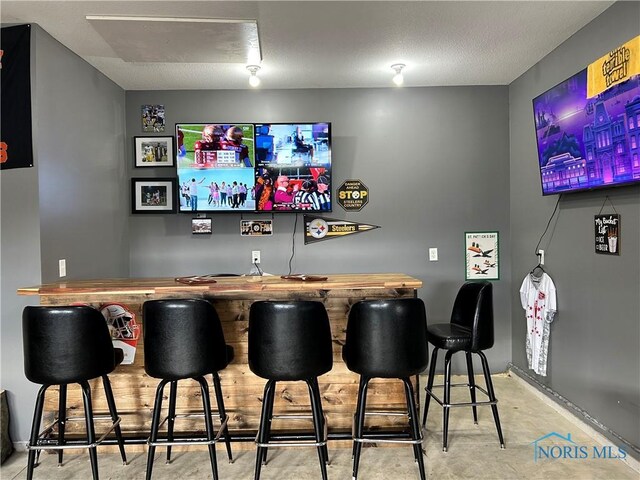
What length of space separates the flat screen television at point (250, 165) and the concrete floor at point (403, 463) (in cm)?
206

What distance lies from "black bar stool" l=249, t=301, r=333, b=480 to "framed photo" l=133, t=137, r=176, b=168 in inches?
92.9

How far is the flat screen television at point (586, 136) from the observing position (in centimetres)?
234

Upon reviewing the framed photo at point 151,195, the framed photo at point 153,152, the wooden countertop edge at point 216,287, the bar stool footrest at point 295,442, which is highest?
the framed photo at point 153,152

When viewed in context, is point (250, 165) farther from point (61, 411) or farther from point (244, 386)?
point (61, 411)

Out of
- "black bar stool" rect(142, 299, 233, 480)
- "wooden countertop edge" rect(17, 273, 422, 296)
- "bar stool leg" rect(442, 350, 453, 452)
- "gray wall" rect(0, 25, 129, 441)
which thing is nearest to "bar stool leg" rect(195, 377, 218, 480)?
"black bar stool" rect(142, 299, 233, 480)

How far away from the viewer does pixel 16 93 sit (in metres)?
2.73

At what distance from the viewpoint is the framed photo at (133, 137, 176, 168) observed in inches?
158

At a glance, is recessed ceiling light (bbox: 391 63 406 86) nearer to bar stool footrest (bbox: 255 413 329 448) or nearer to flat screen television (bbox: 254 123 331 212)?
flat screen television (bbox: 254 123 331 212)

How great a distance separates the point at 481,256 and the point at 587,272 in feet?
3.87

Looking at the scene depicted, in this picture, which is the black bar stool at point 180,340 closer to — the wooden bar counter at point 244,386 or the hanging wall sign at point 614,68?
the wooden bar counter at point 244,386

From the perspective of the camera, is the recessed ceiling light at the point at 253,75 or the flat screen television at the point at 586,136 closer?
the flat screen television at the point at 586,136

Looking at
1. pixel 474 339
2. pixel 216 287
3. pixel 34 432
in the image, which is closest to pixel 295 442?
pixel 216 287

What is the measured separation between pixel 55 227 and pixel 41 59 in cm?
111

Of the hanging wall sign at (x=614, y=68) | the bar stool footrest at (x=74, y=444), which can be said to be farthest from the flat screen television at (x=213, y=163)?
the hanging wall sign at (x=614, y=68)
